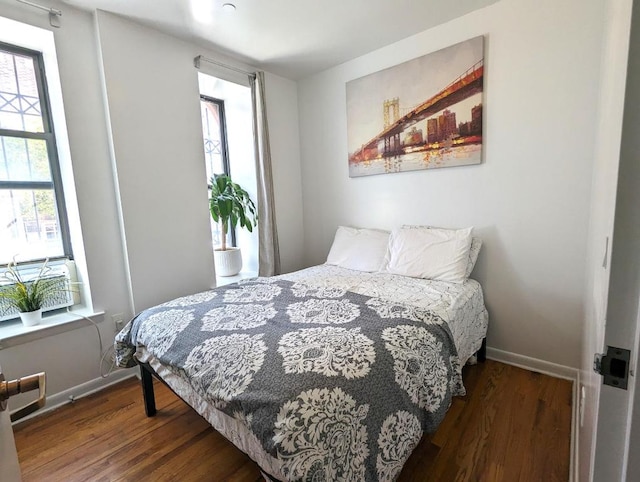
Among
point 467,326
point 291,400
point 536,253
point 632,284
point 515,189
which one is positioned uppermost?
point 515,189

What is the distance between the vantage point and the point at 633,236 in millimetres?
490

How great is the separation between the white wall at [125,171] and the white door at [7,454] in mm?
1632

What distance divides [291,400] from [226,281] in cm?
218

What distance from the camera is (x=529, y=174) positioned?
203cm

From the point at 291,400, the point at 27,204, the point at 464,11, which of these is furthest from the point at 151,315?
the point at 464,11

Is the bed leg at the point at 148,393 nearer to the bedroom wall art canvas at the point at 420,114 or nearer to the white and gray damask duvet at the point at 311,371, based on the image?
the white and gray damask duvet at the point at 311,371

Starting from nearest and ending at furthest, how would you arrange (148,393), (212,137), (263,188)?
(148,393), (263,188), (212,137)

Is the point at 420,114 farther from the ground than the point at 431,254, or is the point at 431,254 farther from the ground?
the point at 420,114

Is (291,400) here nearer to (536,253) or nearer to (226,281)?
(536,253)

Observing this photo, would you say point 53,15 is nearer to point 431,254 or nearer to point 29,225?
point 29,225

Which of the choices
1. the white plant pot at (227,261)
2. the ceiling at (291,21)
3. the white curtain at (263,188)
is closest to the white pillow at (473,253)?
the ceiling at (291,21)

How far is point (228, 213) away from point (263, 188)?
429 mm

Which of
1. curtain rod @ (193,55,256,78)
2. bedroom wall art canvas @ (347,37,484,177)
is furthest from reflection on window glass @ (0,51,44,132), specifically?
bedroom wall art canvas @ (347,37,484,177)

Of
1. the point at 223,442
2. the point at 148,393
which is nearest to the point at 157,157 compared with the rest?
the point at 148,393
